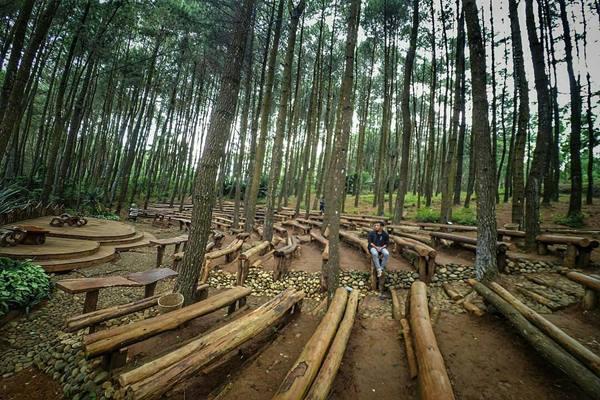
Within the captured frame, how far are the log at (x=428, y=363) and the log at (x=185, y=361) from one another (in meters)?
1.70

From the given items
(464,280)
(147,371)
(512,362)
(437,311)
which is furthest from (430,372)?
(464,280)

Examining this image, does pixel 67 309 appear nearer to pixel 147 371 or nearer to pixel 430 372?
pixel 147 371

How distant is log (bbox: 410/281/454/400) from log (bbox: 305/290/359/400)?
77 centimetres

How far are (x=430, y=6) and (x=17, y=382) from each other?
1717cm

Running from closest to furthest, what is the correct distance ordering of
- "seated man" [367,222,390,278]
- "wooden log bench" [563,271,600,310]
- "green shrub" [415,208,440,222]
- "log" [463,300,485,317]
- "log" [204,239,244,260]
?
1. "wooden log bench" [563,271,600,310]
2. "log" [463,300,485,317]
3. "seated man" [367,222,390,278]
4. "log" [204,239,244,260]
5. "green shrub" [415,208,440,222]

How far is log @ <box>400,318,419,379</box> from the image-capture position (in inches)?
102

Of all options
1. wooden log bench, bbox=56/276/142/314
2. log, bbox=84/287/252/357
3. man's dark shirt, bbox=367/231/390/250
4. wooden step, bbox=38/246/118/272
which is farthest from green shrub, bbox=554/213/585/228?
wooden step, bbox=38/246/118/272

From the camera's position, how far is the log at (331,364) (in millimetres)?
1970

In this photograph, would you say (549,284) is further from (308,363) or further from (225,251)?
(225,251)

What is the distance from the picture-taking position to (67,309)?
160 inches

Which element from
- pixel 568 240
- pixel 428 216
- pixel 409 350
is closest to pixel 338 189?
pixel 409 350

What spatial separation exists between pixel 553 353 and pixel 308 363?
2.52m

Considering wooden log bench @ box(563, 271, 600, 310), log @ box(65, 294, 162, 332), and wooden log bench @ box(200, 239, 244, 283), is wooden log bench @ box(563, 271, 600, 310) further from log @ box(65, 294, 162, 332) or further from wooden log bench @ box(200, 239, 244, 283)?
wooden log bench @ box(200, 239, 244, 283)

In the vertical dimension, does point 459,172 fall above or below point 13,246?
above
